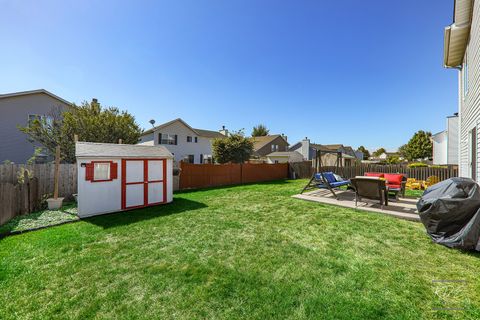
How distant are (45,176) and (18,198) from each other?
5.21ft

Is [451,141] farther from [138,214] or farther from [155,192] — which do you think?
[138,214]

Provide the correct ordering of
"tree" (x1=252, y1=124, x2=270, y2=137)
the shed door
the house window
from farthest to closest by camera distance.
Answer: "tree" (x1=252, y1=124, x2=270, y2=137) → the shed door → the house window

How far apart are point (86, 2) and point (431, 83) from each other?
16698 mm

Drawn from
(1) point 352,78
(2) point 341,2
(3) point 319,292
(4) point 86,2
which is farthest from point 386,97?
(4) point 86,2

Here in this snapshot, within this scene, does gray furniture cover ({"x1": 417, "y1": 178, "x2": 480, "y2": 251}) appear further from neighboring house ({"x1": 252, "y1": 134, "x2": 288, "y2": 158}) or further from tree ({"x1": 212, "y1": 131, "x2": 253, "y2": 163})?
neighboring house ({"x1": 252, "y1": 134, "x2": 288, "y2": 158})

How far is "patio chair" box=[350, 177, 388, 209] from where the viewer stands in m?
6.00

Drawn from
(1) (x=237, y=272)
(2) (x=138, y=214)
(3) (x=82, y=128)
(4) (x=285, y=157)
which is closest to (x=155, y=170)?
(2) (x=138, y=214)

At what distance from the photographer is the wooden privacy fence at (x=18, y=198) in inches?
210

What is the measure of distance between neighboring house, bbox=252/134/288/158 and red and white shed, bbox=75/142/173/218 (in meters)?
26.2

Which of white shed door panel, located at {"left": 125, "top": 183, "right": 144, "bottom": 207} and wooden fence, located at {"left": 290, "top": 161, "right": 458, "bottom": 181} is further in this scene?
wooden fence, located at {"left": 290, "top": 161, "right": 458, "bottom": 181}

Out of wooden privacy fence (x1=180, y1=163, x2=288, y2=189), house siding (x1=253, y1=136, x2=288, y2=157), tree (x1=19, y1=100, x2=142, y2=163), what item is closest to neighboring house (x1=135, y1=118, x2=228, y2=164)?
wooden privacy fence (x1=180, y1=163, x2=288, y2=189)

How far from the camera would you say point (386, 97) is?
1552 cm

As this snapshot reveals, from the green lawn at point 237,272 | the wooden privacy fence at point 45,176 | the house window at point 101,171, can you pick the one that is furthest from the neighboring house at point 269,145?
the green lawn at point 237,272

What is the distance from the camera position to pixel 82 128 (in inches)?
466
